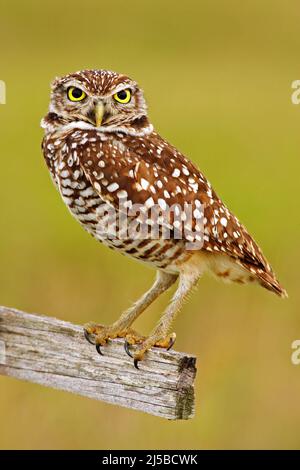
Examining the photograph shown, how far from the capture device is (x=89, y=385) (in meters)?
3.89

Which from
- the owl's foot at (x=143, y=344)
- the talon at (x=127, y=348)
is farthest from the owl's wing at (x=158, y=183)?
the talon at (x=127, y=348)

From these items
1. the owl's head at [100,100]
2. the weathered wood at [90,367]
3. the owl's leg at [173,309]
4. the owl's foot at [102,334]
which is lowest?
the weathered wood at [90,367]

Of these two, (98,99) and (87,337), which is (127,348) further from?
(98,99)

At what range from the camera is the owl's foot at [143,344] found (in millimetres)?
3799

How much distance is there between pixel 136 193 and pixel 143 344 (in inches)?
28.2

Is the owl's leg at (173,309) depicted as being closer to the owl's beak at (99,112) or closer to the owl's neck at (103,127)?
the owl's neck at (103,127)

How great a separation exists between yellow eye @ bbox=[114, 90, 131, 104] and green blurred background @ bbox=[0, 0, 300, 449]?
7.67ft

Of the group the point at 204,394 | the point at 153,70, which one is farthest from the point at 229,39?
the point at 204,394

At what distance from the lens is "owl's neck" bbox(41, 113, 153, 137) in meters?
4.51

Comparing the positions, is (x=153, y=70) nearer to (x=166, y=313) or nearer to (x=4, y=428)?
(x=4, y=428)

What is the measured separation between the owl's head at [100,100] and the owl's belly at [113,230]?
0.89 ft

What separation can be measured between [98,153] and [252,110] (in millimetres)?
9127

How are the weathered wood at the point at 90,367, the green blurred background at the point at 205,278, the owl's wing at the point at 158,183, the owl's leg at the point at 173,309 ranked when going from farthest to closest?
the green blurred background at the point at 205,278 → the owl's wing at the point at 158,183 → the owl's leg at the point at 173,309 → the weathered wood at the point at 90,367

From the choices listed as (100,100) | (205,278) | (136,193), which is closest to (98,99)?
(100,100)
